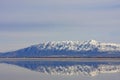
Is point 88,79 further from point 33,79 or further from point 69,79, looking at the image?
point 33,79

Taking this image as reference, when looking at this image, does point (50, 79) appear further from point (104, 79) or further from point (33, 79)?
point (104, 79)

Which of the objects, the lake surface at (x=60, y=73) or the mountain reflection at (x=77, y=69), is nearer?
the lake surface at (x=60, y=73)

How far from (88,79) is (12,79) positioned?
7.82 meters

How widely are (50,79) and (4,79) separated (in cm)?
475

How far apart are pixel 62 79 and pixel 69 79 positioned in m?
0.72

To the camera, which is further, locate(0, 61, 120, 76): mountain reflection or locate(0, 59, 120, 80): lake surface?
locate(0, 61, 120, 76): mountain reflection

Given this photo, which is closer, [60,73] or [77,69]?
[60,73]

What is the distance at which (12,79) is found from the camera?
3778cm

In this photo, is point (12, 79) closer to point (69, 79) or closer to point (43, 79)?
point (43, 79)

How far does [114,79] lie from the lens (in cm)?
3706

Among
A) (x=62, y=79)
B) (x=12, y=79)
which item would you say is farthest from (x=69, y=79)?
(x=12, y=79)

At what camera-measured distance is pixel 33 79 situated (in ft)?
122

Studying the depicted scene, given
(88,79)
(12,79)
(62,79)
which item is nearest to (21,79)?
(12,79)

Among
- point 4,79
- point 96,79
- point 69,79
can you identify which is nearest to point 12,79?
point 4,79
